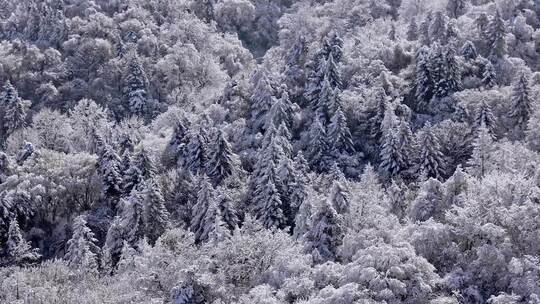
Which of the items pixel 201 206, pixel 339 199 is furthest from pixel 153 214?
pixel 339 199

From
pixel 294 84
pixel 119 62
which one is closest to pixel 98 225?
pixel 294 84

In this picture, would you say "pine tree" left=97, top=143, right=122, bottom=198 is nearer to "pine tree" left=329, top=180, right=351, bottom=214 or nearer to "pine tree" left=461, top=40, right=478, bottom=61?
"pine tree" left=329, top=180, right=351, bottom=214

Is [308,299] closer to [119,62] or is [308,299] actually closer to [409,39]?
[409,39]

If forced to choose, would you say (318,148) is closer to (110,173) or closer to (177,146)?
(177,146)

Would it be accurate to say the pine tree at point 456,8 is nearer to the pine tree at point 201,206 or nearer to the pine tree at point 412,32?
the pine tree at point 412,32

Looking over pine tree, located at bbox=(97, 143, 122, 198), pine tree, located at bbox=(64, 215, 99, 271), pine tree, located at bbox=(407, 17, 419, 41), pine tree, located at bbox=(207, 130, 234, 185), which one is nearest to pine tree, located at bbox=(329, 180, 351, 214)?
pine tree, located at bbox=(207, 130, 234, 185)

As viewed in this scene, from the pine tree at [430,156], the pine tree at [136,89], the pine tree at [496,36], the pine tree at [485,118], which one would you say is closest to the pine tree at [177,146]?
the pine tree at [136,89]
